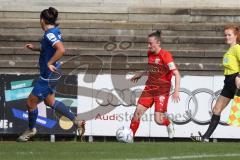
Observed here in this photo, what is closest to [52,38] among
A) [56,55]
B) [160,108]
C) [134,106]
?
[56,55]

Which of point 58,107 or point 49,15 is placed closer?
point 49,15

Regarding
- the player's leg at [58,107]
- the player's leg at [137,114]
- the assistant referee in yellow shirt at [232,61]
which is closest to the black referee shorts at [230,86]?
the assistant referee in yellow shirt at [232,61]

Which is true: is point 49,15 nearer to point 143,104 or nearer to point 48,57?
point 48,57

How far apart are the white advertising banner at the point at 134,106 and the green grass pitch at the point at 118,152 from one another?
285 cm

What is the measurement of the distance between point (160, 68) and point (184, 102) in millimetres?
2837

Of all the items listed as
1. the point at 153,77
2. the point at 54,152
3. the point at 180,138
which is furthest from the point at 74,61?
the point at 54,152

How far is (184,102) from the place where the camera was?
14453 mm

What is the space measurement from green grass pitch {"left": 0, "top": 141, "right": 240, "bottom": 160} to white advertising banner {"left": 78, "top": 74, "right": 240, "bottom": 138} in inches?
112

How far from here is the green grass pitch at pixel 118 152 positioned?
9.39 metres

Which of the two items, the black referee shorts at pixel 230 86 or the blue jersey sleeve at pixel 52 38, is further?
the black referee shorts at pixel 230 86

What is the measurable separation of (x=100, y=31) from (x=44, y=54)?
843 centimetres

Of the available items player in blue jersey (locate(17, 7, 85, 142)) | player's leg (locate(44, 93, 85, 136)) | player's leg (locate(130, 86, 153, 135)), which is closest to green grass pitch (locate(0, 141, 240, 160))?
player's leg (locate(44, 93, 85, 136))

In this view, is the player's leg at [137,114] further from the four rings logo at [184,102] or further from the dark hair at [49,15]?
the four rings logo at [184,102]

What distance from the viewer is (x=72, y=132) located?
14078mm
